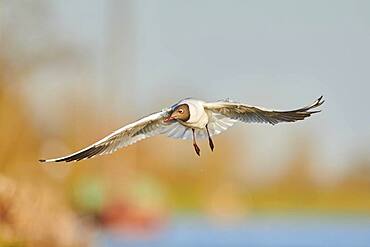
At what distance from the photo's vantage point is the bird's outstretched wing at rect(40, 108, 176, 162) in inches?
236

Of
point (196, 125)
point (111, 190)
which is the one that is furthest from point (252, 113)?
point (111, 190)

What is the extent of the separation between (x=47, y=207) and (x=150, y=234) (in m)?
12.3

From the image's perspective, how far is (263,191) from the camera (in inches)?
1491

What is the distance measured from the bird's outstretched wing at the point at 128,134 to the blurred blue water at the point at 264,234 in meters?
10.6

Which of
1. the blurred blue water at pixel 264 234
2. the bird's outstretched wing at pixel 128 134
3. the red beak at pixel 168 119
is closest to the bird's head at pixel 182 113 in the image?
the red beak at pixel 168 119

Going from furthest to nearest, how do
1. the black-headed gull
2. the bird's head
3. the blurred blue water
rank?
the blurred blue water → the black-headed gull → the bird's head

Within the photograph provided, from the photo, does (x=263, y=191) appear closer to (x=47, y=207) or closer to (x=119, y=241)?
(x=119, y=241)

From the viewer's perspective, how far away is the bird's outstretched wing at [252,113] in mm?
5941

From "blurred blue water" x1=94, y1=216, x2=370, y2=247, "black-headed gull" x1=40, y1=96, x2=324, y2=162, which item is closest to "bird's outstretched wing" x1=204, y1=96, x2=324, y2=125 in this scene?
"black-headed gull" x1=40, y1=96, x2=324, y2=162

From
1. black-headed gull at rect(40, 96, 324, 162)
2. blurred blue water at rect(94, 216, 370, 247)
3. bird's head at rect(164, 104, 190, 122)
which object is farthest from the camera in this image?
blurred blue water at rect(94, 216, 370, 247)

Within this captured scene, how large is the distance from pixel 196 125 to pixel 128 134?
0.56 meters

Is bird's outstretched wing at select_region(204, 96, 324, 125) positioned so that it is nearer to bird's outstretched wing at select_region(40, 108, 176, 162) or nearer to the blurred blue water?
bird's outstretched wing at select_region(40, 108, 176, 162)

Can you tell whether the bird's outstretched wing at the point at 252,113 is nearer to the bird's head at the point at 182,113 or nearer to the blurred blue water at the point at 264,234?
the bird's head at the point at 182,113

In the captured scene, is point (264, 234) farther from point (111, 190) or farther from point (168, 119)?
point (168, 119)
